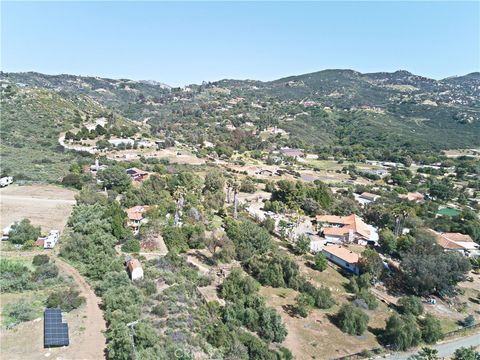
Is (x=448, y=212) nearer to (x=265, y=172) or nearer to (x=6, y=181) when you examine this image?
(x=265, y=172)

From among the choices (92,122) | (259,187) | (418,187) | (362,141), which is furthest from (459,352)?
(362,141)

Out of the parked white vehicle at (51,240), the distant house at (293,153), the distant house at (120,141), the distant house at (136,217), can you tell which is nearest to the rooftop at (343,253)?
the distant house at (136,217)

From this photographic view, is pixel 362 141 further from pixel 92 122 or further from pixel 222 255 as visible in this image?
pixel 222 255

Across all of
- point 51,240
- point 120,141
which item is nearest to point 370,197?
point 51,240

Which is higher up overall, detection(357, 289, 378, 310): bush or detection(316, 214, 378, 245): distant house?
detection(316, 214, 378, 245): distant house

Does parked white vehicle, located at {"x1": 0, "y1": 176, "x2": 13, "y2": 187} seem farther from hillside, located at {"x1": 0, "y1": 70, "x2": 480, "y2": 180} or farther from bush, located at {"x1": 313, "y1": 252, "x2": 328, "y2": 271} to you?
bush, located at {"x1": 313, "y1": 252, "x2": 328, "y2": 271}

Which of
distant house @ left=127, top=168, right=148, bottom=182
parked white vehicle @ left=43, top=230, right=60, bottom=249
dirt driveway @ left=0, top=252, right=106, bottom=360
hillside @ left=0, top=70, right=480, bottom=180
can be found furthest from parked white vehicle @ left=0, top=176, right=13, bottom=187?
dirt driveway @ left=0, top=252, right=106, bottom=360
